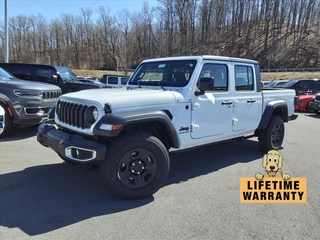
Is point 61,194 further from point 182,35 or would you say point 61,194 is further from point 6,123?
point 182,35

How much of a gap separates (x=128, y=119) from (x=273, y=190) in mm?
2327

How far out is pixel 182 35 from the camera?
2938 inches

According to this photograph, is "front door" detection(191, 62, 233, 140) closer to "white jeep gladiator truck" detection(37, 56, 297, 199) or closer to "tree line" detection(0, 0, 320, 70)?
"white jeep gladiator truck" detection(37, 56, 297, 199)

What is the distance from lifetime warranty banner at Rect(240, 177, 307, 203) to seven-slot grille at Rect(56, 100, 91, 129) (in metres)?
2.35

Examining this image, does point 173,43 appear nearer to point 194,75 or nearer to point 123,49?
point 123,49

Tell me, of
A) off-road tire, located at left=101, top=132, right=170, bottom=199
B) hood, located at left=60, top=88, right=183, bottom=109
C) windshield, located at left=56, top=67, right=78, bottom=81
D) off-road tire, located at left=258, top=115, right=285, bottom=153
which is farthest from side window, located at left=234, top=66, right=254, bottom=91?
windshield, located at left=56, top=67, right=78, bottom=81

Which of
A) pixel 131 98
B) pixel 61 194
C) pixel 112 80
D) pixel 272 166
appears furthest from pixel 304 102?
pixel 61 194

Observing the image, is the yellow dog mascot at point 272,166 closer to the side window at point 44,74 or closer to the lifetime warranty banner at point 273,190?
the lifetime warranty banner at point 273,190

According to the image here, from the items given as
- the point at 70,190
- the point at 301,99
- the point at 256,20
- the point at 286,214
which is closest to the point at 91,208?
the point at 70,190

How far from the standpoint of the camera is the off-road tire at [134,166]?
11.5ft

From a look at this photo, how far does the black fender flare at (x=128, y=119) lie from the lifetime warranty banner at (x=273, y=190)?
136 cm

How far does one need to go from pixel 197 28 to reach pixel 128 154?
78625 millimetres

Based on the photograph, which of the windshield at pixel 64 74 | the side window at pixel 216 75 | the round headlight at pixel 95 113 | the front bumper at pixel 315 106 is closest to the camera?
the round headlight at pixel 95 113

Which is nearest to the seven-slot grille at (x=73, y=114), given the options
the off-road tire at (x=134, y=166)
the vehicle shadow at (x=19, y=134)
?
the off-road tire at (x=134, y=166)
